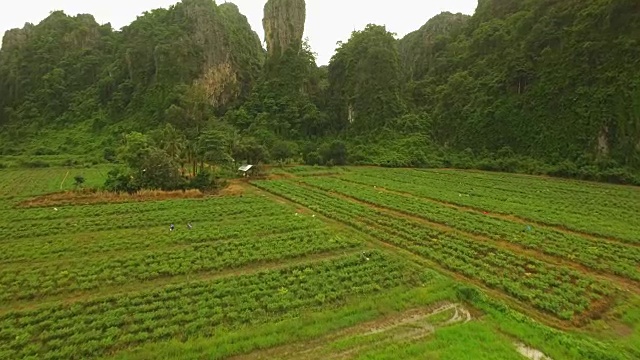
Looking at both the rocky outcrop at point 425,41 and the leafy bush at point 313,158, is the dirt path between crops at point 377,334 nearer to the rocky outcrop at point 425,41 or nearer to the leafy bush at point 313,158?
the leafy bush at point 313,158

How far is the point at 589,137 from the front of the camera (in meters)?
54.2

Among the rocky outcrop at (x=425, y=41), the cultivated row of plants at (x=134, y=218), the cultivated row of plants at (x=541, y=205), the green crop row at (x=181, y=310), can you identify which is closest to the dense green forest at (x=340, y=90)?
the rocky outcrop at (x=425, y=41)

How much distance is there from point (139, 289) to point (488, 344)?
48.3ft

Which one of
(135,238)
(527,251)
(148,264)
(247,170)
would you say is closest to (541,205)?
(527,251)

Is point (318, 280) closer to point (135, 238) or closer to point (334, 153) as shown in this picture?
point (135, 238)

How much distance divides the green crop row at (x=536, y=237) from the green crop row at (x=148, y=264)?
1013cm

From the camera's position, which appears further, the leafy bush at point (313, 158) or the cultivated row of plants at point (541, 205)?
the leafy bush at point (313, 158)

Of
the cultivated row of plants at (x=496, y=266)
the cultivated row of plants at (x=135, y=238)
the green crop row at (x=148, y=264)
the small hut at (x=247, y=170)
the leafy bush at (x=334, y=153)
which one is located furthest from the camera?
the leafy bush at (x=334, y=153)

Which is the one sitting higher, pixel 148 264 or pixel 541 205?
pixel 541 205

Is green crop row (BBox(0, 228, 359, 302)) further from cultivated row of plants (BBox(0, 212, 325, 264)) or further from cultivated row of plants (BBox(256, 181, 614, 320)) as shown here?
cultivated row of plants (BBox(256, 181, 614, 320))

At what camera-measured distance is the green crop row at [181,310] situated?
12945mm

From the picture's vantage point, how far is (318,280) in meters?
18.0

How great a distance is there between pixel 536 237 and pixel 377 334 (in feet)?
56.2

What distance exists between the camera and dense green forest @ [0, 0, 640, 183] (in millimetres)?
54938
